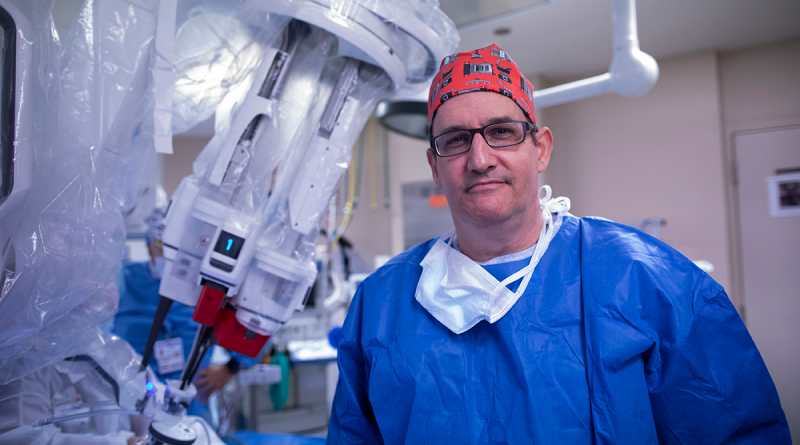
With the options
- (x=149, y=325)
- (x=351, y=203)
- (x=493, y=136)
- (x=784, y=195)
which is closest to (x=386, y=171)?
(x=351, y=203)

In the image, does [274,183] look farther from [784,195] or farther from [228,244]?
[784,195]

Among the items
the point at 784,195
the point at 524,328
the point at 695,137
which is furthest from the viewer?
the point at 695,137

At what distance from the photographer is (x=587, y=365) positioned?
794 mm

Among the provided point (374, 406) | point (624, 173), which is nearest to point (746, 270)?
point (624, 173)

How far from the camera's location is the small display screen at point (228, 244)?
85 centimetres

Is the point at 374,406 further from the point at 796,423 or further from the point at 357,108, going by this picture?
the point at 796,423

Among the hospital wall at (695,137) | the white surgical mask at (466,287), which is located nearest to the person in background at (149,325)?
the white surgical mask at (466,287)

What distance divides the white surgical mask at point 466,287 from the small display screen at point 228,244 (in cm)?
39

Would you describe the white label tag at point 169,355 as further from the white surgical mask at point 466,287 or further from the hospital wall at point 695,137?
the hospital wall at point 695,137

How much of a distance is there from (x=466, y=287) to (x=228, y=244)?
1.58 ft

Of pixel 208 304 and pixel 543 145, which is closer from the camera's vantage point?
pixel 208 304

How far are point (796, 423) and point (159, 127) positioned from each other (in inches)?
130

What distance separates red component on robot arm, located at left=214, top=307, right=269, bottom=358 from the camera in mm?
953

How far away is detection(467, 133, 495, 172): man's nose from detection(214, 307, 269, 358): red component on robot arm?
589 mm
